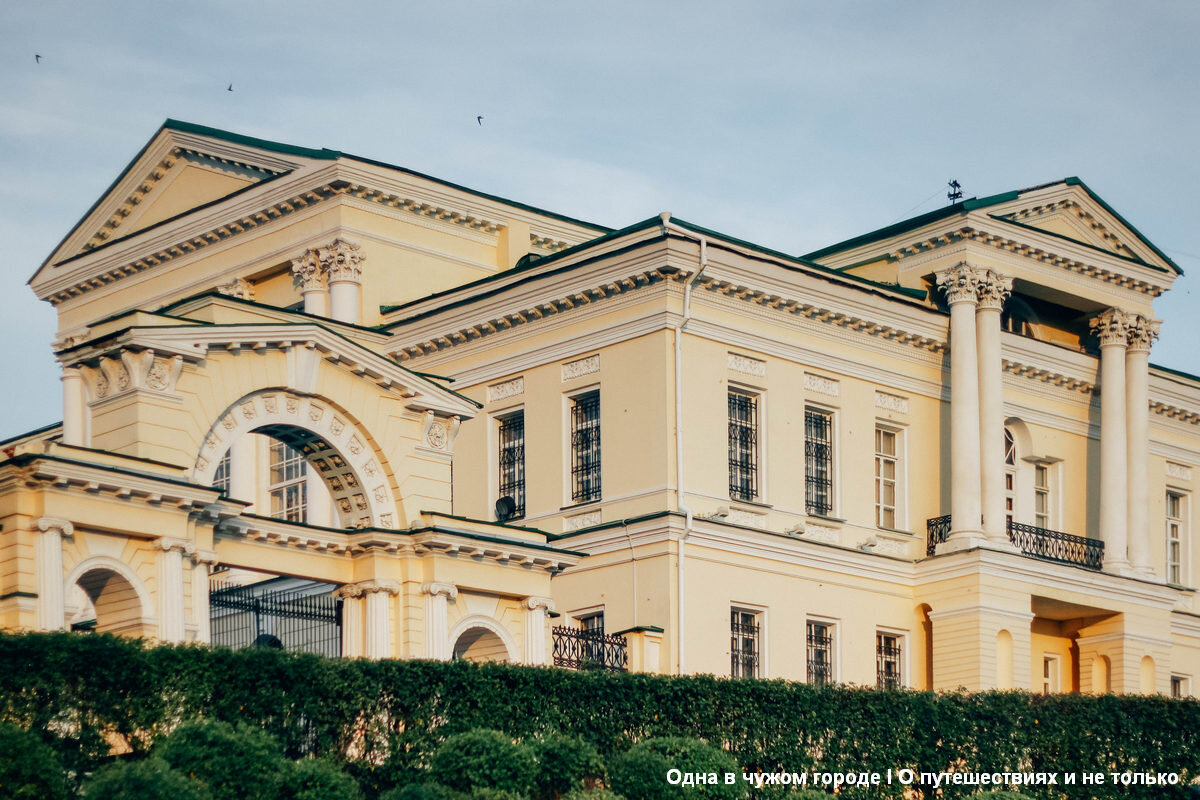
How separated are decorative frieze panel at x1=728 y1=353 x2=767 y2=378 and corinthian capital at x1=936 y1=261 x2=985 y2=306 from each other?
473 cm

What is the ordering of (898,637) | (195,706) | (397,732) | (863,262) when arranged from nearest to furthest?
(195,706), (397,732), (898,637), (863,262)

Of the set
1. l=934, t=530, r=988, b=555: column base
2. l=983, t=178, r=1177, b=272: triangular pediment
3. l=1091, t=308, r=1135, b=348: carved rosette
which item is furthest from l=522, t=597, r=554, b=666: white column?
l=1091, t=308, r=1135, b=348: carved rosette

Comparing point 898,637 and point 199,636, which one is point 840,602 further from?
point 199,636

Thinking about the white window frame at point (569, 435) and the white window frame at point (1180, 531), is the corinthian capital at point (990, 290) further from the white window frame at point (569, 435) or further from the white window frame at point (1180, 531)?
the white window frame at point (1180, 531)

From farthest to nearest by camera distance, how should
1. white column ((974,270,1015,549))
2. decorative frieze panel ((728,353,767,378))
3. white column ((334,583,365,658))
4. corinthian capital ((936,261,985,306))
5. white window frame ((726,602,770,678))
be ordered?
corinthian capital ((936,261,985,306))
white column ((974,270,1015,549))
decorative frieze panel ((728,353,767,378))
white window frame ((726,602,770,678))
white column ((334,583,365,658))

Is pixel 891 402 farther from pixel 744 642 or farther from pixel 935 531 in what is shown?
pixel 744 642

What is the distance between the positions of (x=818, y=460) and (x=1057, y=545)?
643cm

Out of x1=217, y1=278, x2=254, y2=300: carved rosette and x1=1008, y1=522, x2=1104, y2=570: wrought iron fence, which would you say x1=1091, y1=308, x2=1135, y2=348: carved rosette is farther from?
x1=217, y1=278, x2=254, y2=300: carved rosette

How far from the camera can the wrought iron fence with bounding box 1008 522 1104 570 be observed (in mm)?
42469

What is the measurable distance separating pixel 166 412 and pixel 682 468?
35.7 feet

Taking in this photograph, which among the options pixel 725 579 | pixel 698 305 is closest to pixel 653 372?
pixel 698 305

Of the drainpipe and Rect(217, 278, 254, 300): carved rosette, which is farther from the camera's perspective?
Rect(217, 278, 254, 300): carved rosette

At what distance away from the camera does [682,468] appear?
36.9 meters

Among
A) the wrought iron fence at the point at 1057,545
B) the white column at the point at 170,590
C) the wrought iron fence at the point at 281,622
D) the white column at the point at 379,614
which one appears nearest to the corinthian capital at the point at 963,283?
the wrought iron fence at the point at 1057,545
